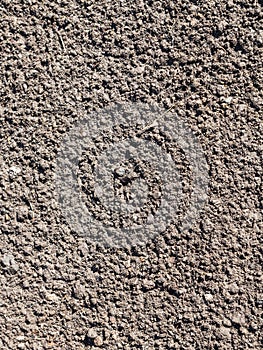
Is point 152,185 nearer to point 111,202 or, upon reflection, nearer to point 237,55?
point 111,202

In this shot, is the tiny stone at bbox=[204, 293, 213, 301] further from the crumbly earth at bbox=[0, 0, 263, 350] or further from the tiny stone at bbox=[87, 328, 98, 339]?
the tiny stone at bbox=[87, 328, 98, 339]

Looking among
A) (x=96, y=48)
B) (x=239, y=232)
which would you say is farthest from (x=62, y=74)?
(x=239, y=232)

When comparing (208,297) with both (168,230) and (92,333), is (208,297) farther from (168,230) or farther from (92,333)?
(92,333)

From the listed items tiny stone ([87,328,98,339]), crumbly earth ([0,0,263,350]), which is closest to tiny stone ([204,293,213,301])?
crumbly earth ([0,0,263,350])

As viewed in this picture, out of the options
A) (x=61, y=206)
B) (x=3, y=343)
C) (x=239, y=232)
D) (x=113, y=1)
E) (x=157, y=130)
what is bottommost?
(x=3, y=343)

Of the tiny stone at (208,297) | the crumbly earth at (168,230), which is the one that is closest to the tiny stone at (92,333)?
the crumbly earth at (168,230)

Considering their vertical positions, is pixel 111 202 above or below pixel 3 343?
above

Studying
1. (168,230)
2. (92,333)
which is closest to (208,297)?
(168,230)

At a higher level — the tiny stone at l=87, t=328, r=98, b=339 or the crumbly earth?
the crumbly earth
